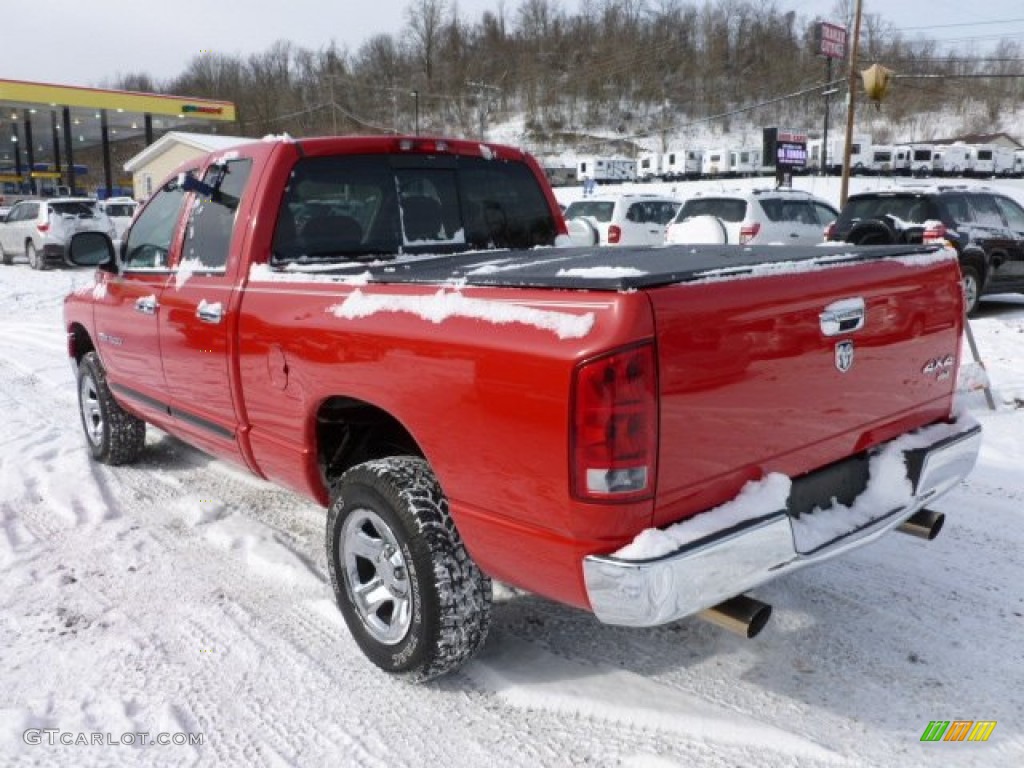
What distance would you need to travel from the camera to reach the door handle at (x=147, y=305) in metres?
4.13

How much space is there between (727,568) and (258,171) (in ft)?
8.52

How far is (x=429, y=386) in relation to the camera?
249 centimetres

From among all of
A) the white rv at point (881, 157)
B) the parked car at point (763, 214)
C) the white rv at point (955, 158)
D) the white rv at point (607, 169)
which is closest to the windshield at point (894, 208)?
the parked car at point (763, 214)

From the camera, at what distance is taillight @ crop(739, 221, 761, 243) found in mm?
12883

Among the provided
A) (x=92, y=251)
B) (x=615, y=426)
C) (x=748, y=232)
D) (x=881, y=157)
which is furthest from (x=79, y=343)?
(x=881, y=157)

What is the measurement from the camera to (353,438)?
3.36 metres

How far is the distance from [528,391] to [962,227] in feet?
34.0

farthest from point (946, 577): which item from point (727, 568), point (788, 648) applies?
point (727, 568)

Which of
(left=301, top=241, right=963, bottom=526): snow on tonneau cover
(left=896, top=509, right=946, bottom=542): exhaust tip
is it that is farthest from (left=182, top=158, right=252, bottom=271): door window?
(left=896, top=509, right=946, bottom=542): exhaust tip

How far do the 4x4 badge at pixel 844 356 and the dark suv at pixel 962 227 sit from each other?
8.63 m

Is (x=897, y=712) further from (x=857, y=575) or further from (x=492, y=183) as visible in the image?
(x=492, y=183)

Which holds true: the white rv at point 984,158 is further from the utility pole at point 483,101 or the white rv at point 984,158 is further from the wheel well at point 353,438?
the wheel well at point 353,438

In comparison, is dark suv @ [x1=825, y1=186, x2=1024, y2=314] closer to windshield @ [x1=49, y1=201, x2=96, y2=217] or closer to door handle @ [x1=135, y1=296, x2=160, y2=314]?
door handle @ [x1=135, y1=296, x2=160, y2=314]

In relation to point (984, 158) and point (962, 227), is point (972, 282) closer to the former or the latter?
point (962, 227)
